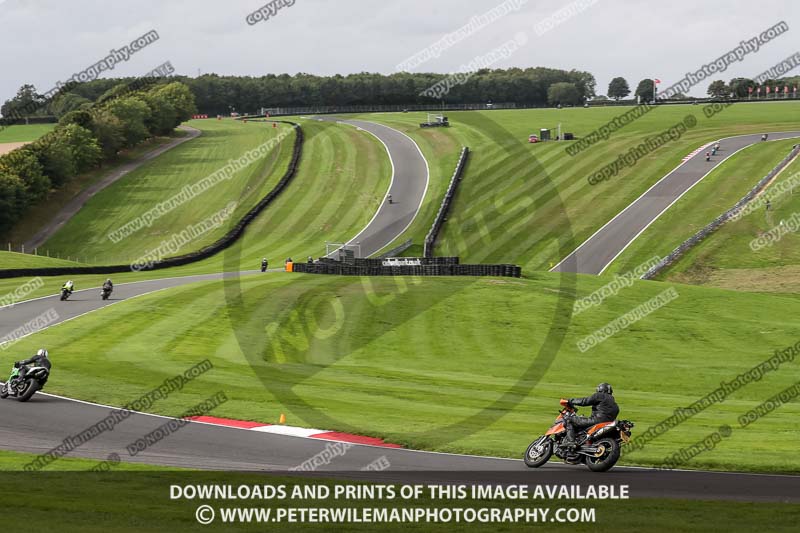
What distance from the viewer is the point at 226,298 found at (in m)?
46.0

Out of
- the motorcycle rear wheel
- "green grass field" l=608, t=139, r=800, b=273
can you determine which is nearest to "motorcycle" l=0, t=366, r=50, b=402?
the motorcycle rear wheel

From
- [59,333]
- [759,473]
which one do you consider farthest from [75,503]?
[59,333]

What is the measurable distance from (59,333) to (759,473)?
30042 millimetres

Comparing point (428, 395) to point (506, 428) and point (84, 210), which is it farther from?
point (84, 210)

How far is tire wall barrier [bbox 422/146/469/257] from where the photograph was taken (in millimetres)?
74688

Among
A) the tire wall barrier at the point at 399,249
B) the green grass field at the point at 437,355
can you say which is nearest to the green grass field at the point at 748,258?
the green grass field at the point at 437,355

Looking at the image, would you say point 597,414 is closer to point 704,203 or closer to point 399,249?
point 399,249

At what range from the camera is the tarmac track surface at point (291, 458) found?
57.5 ft

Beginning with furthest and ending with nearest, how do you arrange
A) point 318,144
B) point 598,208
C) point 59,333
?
point 318,144 < point 598,208 < point 59,333

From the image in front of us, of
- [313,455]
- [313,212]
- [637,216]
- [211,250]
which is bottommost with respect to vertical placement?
[211,250]

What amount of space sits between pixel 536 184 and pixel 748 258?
2783cm

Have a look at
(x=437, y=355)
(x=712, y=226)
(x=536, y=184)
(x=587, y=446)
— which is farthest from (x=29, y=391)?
(x=536, y=184)

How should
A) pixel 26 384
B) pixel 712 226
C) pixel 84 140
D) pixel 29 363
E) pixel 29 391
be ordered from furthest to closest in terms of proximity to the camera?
1. pixel 84 140
2. pixel 712 226
3. pixel 29 363
4. pixel 26 384
5. pixel 29 391

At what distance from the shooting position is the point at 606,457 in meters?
18.8
